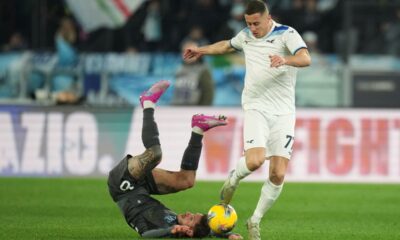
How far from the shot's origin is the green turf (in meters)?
11.1

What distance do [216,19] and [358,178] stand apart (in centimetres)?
487

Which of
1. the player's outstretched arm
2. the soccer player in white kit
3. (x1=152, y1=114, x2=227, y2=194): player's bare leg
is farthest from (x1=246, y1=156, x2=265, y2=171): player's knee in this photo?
the player's outstretched arm

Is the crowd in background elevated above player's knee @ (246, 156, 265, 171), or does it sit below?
above

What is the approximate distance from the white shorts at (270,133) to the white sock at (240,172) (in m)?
0.17

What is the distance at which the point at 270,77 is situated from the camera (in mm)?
10750

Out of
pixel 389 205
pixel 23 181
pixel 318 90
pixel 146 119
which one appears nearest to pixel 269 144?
pixel 146 119

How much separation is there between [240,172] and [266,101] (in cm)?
76

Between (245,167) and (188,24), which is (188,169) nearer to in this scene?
(245,167)

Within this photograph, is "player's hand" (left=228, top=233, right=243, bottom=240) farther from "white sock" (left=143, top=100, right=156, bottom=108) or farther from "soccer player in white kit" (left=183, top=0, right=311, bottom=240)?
"white sock" (left=143, top=100, right=156, bottom=108)

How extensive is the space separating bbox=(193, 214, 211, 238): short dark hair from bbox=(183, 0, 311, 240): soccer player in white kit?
0.51m

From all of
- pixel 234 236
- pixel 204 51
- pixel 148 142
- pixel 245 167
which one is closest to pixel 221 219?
pixel 234 236

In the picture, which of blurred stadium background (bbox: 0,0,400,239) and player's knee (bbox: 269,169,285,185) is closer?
player's knee (bbox: 269,169,285,185)

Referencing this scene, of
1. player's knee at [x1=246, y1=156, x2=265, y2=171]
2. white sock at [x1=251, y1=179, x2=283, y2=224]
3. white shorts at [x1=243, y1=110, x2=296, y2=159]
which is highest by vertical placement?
white shorts at [x1=243, y1=110, x2=296, y2=159]

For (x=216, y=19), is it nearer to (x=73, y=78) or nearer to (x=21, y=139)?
(x=73, y=78)
